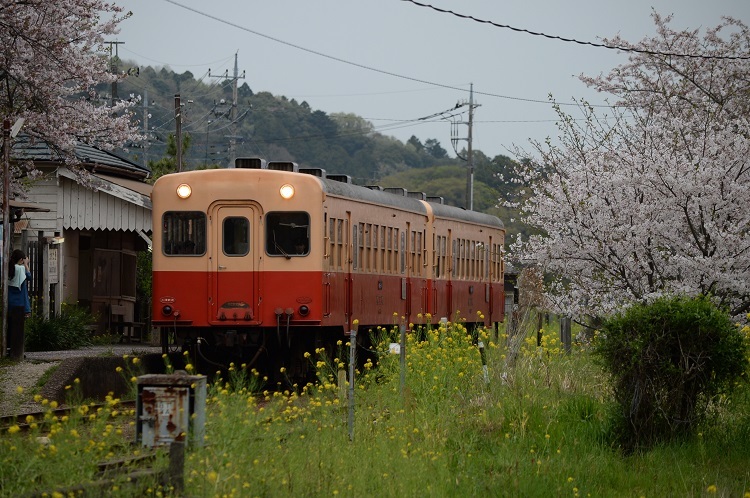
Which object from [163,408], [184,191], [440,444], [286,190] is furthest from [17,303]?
[163,408]

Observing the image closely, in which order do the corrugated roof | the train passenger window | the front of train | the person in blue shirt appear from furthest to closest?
the corrugated roof < the person in blue shirt < the train passenger window < the front of train

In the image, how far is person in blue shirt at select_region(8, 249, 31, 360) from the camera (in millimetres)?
16719

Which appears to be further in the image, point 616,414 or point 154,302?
point 154,302

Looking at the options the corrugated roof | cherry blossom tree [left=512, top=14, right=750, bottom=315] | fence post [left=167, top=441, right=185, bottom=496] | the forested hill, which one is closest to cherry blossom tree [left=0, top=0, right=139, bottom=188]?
the corrugated roof

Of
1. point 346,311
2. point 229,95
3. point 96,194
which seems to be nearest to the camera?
point 346,311

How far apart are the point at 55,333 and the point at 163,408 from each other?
1344 centimetres

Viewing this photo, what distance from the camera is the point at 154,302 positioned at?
16.3 metres

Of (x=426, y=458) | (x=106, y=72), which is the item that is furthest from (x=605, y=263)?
(x=106, y=72)

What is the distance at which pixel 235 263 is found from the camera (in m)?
16.1

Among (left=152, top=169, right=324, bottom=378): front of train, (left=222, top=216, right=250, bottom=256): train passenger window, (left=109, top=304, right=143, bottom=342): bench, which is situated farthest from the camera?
(left=109, top=304, right=143, bottom=342): bench

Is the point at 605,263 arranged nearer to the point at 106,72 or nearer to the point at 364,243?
the point at 364,243

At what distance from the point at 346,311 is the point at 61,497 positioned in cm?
1088

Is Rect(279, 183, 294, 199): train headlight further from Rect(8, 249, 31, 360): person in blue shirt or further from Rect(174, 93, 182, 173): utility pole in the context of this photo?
Rect(174, 93, 182, 173): utility pole

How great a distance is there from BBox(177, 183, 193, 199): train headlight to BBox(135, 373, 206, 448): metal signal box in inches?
350
